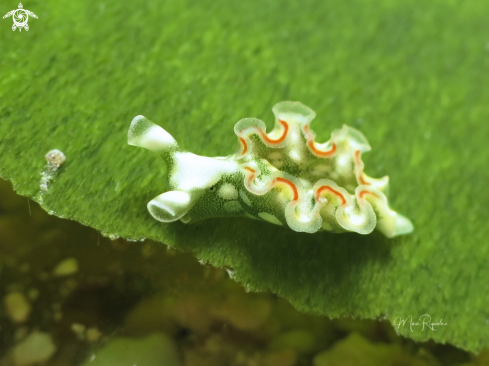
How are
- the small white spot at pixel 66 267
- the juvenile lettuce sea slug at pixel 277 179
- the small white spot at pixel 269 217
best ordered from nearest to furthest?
the juvenile lettuce sea slug at pixel 277 179 < the small white spot at pixel 269 217 < the small white spot at pixel 66 267

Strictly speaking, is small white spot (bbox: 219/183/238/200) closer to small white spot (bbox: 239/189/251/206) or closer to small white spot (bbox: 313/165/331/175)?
small white spot (bbox: 239/189/251/206)

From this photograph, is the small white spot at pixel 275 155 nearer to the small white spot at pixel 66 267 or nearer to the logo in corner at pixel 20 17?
the small white spot at pixel 66 267

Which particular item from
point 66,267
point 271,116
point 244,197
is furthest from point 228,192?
point 66,267

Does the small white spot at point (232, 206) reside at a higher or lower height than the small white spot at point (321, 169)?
lower

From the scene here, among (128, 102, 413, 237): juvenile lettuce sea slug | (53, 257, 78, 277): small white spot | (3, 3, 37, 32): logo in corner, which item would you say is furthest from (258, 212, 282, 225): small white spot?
(3, 3, 37, 32): logo in corner

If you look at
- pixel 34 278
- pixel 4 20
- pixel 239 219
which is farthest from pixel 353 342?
pixel 4 20

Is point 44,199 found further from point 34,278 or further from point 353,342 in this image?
point 353,342

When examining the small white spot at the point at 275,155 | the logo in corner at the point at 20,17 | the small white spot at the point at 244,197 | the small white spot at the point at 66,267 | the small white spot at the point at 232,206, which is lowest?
the small white spot at the point at 66,267

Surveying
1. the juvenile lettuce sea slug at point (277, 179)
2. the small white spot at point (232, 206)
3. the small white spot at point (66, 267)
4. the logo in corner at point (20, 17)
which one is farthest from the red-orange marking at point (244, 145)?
the logo in corner at point (20, 17)
